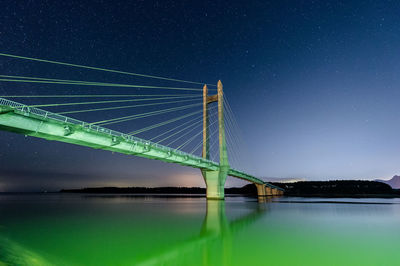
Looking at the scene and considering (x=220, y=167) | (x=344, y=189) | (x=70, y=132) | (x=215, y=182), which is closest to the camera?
(x=70, y=132)

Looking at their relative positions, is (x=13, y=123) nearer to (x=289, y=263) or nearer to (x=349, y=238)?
(x=289, y=263)

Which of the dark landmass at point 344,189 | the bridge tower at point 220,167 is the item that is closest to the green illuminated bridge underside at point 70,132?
the bridge tower at point 220,167

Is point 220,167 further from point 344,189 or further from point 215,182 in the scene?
point 344,189

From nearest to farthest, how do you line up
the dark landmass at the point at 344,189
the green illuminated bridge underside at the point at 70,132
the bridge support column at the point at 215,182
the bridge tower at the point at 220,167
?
the green illuminated bridge underside at the point at 70,132, the bridge tower at the point at 220,167, the bridge support column at the point at 215,182, the dark landmass at the point at 344,189

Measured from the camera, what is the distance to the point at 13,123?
59.3 ft

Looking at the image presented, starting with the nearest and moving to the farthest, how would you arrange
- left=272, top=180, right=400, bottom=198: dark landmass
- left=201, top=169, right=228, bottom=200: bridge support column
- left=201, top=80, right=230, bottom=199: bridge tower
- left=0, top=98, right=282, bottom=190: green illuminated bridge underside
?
left=0, top=98, right=282, bottom=190: green illuminated bridge underside, left=201, top=80, right=230, bottom=199: bridge tower, left=201, top=169, right=228, bottom=200: bridge support column, left=272, top=180, right=400, bottom=198: dark landmass

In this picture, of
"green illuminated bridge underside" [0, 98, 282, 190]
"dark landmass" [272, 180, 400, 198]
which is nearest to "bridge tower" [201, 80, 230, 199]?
"green illuminated bridge underside" [0, 98, 282, 190]

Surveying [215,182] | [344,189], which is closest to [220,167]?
[215,182]

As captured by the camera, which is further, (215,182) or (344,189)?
Answer: (344,189)

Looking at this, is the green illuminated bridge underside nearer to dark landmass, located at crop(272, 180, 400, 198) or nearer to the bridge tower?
the bridge tower

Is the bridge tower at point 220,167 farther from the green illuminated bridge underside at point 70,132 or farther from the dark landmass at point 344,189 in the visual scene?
the dark landmass at point 344,189

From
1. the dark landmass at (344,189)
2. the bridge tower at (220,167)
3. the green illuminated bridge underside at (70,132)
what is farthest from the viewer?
the dark landmass at (344,189)

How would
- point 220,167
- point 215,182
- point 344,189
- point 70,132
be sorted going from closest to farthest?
point 70,132 < point 220,167 < point 215,182 < point 344,189

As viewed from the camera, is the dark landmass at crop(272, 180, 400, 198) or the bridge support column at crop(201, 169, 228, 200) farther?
the dark landmass at crop(272, 180, 400, 198)
